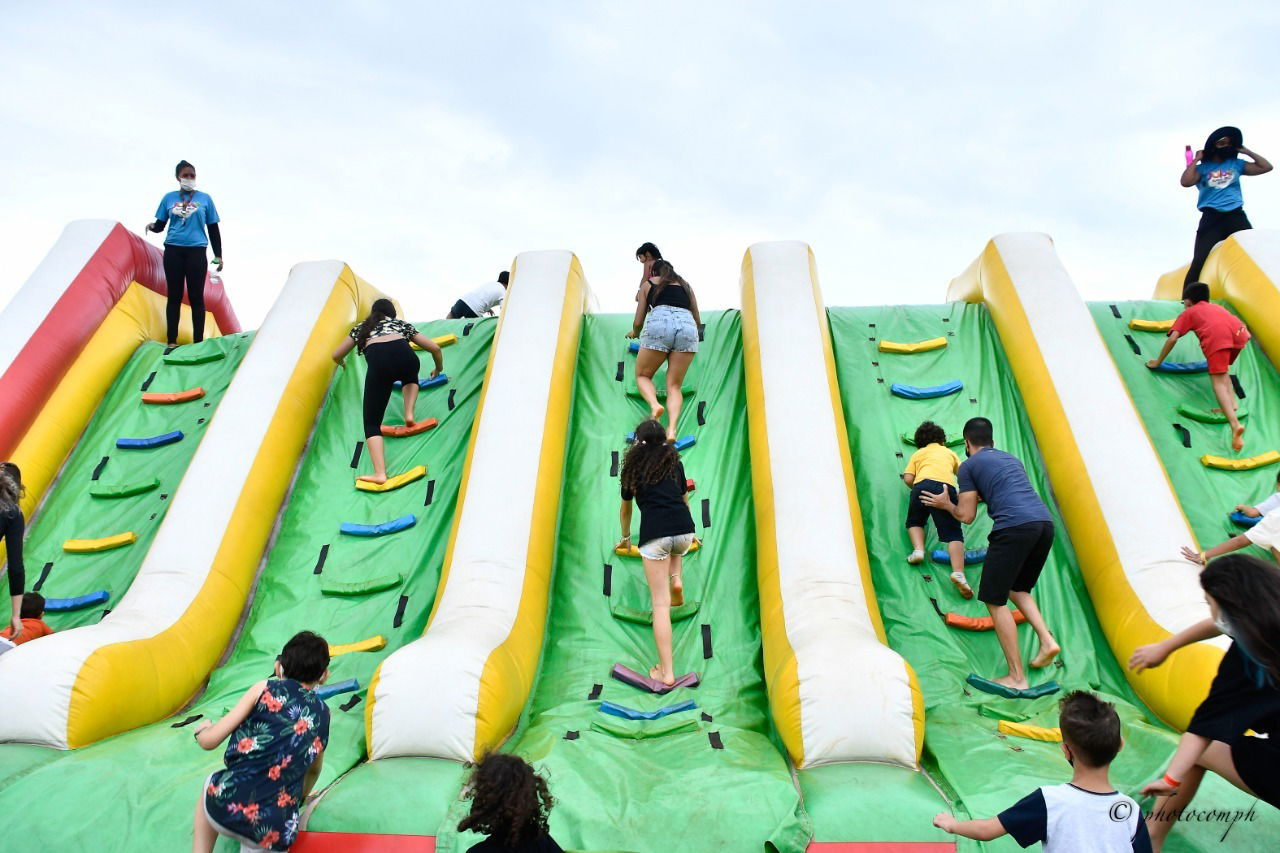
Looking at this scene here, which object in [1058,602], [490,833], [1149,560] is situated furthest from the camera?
[1058,602]

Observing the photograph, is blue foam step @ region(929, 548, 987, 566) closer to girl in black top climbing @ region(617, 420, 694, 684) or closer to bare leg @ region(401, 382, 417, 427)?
girl in black top climbing @ region(617, 420, 694, 684)

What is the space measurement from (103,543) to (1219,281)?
284 inches

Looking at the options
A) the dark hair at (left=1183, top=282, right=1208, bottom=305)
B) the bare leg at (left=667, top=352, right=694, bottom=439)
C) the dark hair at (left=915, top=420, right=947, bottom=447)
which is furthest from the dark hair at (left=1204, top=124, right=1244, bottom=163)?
the bare leg at (left=667, top=352, right=694, bottom=439)

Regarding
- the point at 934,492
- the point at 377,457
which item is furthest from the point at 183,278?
the point at 934,492

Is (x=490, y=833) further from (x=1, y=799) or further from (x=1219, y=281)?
(x=1219, y=281)

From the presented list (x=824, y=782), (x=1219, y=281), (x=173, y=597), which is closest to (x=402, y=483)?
(x=173, y=597)

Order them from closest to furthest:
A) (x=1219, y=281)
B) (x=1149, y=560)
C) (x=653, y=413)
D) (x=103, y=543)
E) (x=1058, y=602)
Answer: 1. (x=1149, y=560)
2. (x=1058, y=602)
3. (x=103, y=543)
4. (x=653, y=413)
5. (x=1219, y=281)

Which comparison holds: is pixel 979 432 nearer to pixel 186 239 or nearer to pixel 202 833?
pixel 202 833

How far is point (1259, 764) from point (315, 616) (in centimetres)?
408

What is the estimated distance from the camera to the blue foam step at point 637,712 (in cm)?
420

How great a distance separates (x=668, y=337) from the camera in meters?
5.96

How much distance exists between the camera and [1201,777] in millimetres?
2883

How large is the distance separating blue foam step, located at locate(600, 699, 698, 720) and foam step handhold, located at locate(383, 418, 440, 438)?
260 cm

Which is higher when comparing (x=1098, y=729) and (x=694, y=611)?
(x=694, y=611)
